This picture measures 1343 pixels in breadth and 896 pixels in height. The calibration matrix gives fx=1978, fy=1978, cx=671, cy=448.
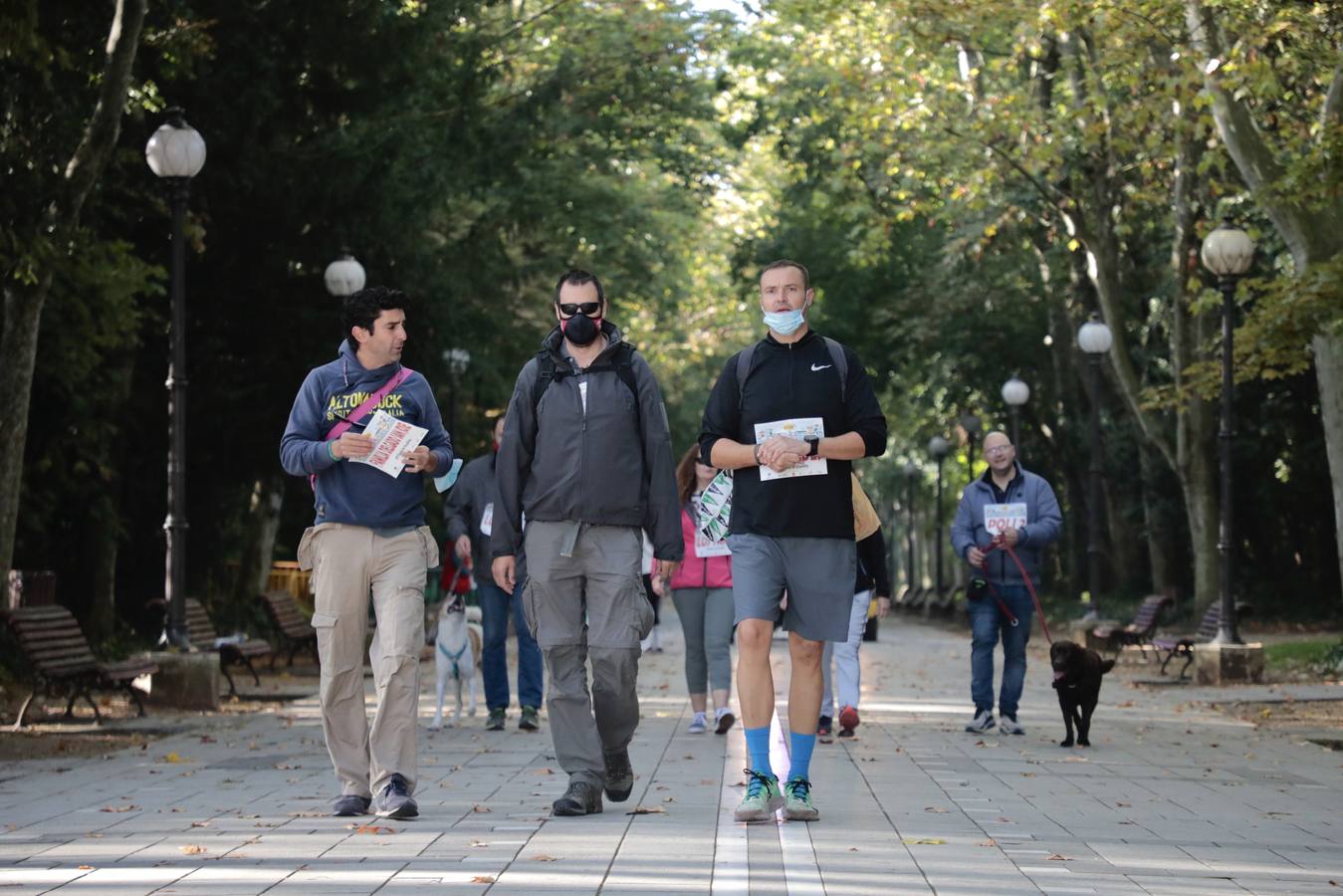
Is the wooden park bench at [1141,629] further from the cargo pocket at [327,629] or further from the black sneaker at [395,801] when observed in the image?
the cargo pocket at [327,629]

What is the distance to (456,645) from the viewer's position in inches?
557

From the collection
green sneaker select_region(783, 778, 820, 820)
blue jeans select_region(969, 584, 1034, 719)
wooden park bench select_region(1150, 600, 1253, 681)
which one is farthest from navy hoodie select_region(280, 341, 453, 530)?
wooden park bench select_region(1150, 600, 1253, 681)

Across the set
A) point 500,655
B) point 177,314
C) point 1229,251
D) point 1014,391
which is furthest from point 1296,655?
point 177,314

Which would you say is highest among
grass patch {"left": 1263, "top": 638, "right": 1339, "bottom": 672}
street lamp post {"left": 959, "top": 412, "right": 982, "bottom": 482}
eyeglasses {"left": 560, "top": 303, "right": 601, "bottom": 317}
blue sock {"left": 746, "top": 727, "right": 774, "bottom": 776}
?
street lamp post {"left": 959, "top": 412, "right": 982, "bottom": 482}

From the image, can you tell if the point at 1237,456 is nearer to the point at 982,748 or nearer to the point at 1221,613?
the point at 1221,613

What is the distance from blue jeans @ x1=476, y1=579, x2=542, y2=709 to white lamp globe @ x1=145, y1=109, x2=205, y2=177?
4868 millimetres

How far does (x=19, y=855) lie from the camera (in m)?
7.55

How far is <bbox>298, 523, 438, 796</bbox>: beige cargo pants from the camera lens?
8375 millimetres

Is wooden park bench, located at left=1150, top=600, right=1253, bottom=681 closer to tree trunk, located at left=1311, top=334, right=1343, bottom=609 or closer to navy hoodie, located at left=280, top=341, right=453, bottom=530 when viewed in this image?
tree trunk, located at left=1311, top=334, right=1343, bottom=609

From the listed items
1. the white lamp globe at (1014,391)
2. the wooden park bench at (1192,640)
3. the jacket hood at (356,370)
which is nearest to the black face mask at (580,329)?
the jacket hood at (356,370)

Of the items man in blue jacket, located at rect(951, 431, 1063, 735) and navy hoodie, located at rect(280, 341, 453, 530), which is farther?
man in blue jacket, located at rect(951, 431, 1063, 735)

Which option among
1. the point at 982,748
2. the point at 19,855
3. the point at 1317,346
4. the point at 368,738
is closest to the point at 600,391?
the point at 368,738

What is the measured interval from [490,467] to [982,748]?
3.87 meters

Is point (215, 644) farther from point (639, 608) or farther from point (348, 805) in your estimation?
point (639, 608)
